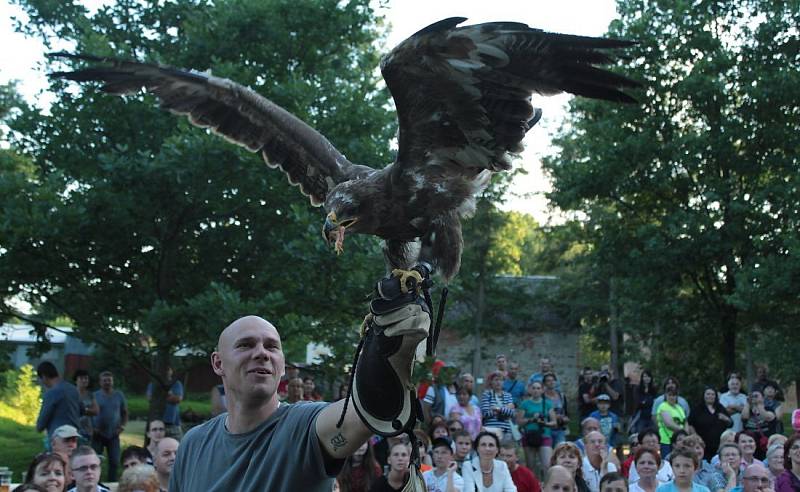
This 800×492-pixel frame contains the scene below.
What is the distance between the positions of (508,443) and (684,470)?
1912 mm

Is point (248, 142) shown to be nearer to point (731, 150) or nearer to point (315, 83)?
point (315, 83)

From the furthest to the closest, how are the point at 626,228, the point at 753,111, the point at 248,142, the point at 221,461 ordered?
the point at 626,228
the point at 753,111
the point at 248,142
the point at 221,461

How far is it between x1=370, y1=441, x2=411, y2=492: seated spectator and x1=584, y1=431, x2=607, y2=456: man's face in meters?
2.00

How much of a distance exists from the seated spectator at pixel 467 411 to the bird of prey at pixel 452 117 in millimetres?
5560

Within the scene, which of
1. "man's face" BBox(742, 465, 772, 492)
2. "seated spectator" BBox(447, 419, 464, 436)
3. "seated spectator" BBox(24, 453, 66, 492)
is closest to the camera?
"seated spectator" BBox(24, 453, 66, 492)

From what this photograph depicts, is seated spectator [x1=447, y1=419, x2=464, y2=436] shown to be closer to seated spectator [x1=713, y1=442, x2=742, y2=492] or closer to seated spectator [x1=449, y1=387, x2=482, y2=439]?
seated spectator [x1=449, y1=387, x2=482, y2=439]

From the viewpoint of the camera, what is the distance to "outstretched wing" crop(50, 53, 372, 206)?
5492 millimetres

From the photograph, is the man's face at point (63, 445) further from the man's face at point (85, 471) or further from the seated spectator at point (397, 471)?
the seated spectator at point (397, 471)

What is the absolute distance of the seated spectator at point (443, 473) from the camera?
696 centimetres

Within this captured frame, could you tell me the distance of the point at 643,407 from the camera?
11477 millimetres

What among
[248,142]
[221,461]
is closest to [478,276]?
[248,142]

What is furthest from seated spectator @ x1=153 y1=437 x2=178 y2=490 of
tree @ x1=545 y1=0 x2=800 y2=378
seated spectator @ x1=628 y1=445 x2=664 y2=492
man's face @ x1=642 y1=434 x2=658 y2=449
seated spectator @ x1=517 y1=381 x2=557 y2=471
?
tree @ x1=545 y1=0 x2=800 y2=378

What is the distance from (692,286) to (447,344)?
15.6 m

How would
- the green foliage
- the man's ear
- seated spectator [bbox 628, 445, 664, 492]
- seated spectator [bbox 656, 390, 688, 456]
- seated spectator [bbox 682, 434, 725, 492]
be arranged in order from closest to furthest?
the man's ear
seated spectator [bbox 628, 445, 664, 492]
seated spectator [bbox 682, 434, 725, 492]
seated spectator [bbox 656, 390, 688, 456]
the green foliage
